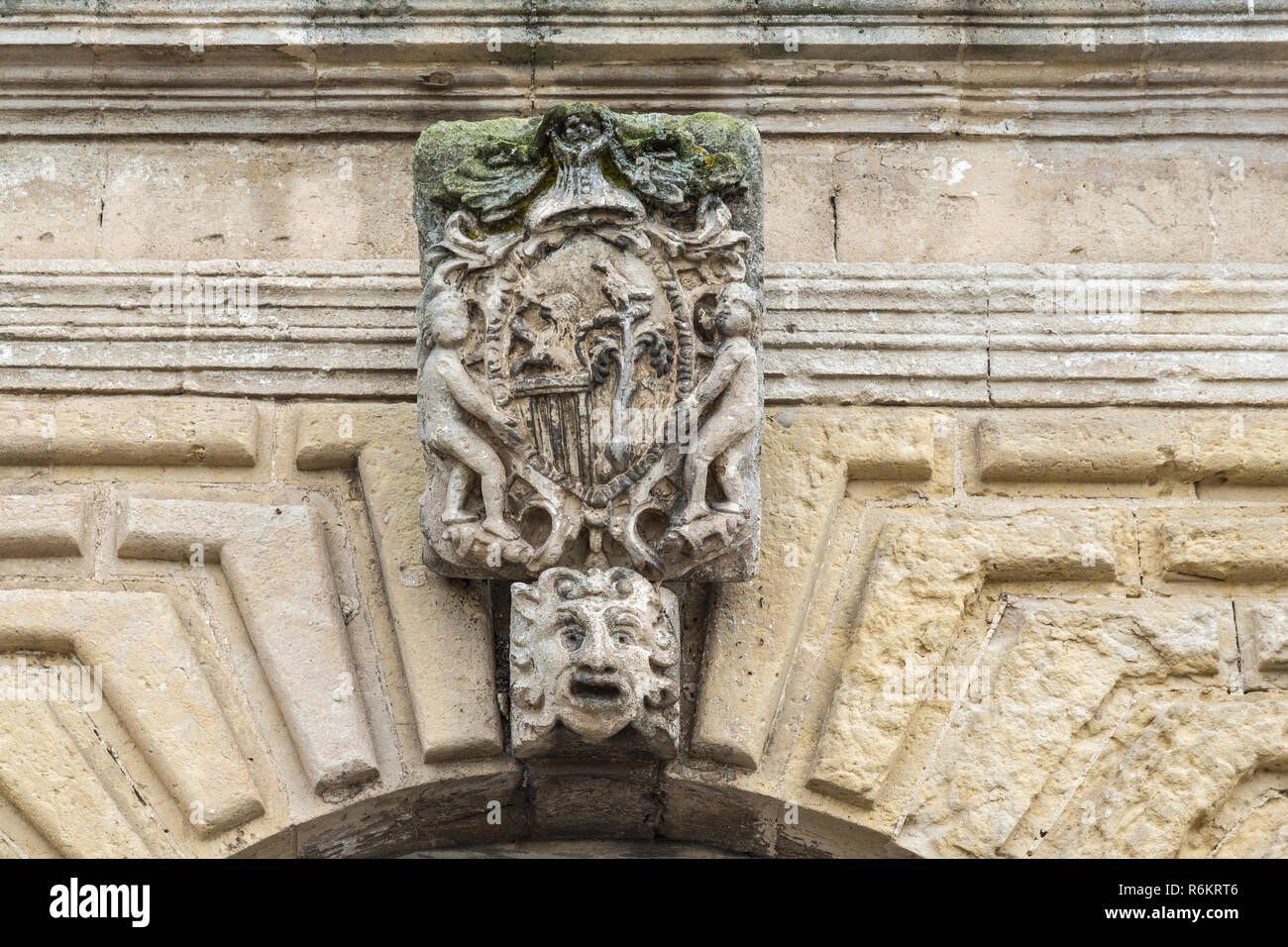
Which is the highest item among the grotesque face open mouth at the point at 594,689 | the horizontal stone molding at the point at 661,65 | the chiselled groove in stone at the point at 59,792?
the horizontal stone molding at the point at 661,65

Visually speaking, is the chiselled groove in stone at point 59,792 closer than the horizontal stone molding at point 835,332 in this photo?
Yes

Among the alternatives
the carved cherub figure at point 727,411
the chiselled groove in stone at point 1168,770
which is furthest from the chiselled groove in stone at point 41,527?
the chiselled groove in stone at point 1168,770

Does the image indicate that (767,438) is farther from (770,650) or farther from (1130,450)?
(1130,450)

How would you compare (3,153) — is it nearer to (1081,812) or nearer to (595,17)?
(595,17)

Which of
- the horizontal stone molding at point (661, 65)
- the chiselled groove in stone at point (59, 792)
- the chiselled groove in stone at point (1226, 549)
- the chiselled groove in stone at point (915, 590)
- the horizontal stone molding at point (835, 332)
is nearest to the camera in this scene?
the chiselled groove in stone at point (59, 792)

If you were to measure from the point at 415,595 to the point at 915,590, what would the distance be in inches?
43.2

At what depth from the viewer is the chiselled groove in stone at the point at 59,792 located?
3934mm

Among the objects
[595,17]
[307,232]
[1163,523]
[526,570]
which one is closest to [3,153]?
[307,232]

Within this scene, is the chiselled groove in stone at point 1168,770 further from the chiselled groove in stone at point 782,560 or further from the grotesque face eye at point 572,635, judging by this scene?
the grotesque face eye at point 572,635

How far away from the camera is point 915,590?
13.7ft

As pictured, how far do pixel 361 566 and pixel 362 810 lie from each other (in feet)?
1.77

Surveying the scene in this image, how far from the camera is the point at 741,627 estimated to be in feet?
13.6

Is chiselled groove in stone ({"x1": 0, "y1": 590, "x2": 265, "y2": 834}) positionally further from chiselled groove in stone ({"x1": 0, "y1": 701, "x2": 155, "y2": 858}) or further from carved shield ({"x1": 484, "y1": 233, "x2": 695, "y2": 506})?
carved shield ({"x1": 484, "y1": 233, "x2": 695, "y2": 506})

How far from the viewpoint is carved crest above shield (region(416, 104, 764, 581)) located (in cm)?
399
